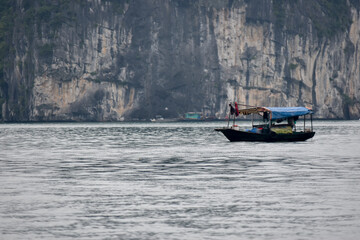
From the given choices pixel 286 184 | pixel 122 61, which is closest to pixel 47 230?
pixel 286 184

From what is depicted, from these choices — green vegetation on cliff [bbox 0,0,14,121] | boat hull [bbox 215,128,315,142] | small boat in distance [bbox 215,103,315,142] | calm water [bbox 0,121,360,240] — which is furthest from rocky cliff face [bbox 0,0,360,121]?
calm water [bbox 0,121,360,240]

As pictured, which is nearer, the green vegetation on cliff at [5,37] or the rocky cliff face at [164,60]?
the rocky cliff face at [164,60]

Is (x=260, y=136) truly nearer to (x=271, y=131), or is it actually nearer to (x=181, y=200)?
(x=271, y=131)

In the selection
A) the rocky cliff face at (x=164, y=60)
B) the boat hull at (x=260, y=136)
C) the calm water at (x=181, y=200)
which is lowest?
the calm water at (x=181, y=200)

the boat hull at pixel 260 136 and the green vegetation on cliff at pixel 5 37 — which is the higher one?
the green vegetation on cliff at pixel 5 37

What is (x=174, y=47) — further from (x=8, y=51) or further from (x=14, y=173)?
(x=14, y=173)

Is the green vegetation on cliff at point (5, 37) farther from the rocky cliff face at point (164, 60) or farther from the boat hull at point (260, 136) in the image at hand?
the boat hull at point (260, 136)

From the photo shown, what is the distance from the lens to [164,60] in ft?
568

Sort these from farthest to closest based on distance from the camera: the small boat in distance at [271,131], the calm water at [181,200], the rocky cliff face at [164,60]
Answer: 1. the rocky cliff face at [164,60]
2. the small boat in distance at [271,131]
3. the calm water at [181,200]

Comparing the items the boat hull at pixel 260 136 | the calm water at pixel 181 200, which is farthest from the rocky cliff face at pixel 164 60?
the calm water at pixel 181 200

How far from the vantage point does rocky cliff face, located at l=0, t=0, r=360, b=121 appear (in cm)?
16962

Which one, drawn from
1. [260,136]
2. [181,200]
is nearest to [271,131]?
[260,136]

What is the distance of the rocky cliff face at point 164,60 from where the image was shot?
170 metres

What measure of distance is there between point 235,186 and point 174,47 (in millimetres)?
151507
